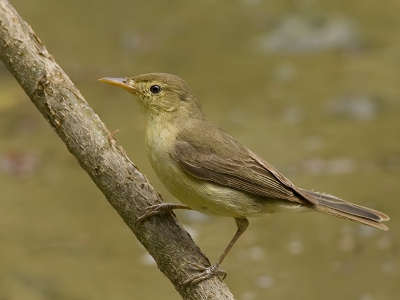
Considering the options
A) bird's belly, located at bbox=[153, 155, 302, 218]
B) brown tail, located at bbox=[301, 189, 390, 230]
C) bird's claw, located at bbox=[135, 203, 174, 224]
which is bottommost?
bird's claw, located at bbox=[135, 203, 174, 224]

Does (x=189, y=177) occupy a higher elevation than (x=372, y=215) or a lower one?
lower

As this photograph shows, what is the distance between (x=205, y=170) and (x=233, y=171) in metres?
0.20

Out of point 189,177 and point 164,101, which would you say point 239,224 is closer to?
point 189,177

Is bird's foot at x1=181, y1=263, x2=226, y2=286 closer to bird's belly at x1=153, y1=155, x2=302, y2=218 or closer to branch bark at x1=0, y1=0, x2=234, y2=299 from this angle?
branch bark at x1=0, y1=0, x2=234, y2=299

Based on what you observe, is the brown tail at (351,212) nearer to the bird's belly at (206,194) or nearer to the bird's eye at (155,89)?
the bird's belly at (206,194)

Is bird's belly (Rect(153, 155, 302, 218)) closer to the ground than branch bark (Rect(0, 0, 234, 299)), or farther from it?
farther from it

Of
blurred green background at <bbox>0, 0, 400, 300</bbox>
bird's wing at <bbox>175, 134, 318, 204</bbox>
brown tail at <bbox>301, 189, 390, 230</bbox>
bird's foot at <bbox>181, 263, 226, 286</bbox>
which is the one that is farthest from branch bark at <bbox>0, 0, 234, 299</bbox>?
blurred green background at <bbox>0, 0, 400, 300</bbox>

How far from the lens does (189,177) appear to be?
4379 mm

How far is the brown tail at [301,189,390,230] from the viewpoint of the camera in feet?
14.9

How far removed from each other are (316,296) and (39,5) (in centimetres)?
759

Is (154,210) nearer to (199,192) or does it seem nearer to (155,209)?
(155,209)

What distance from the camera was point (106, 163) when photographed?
4.25m

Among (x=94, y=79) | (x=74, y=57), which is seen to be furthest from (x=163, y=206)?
(x=74, y=57)

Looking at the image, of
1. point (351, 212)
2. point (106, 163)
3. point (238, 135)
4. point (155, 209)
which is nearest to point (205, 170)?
point (155, 209)
